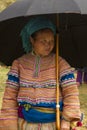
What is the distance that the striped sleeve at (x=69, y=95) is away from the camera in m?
3.72

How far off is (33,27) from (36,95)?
65 centimetres

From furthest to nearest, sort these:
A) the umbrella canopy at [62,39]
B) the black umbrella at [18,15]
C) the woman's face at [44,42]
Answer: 1. the umbrella canopy at [62,39]
2. the woman's face at [44,42]
3. the black umbrella at [18,15]

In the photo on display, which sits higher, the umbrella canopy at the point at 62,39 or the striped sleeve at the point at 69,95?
the umbrella canopy at the point at 62,39

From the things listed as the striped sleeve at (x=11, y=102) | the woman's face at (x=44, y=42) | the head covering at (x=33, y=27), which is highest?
the head covering at (x=33, y=27)

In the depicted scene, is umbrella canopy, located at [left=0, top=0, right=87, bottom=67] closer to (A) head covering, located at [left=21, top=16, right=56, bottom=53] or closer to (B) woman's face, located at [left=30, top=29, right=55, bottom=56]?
(A) head covering, located at [left=21, top=16, right=56, bottom=53]

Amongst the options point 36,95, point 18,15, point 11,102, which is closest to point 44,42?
point 18,15

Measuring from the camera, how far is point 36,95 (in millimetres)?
3764

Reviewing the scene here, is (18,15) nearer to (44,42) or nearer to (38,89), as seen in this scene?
(44,42)

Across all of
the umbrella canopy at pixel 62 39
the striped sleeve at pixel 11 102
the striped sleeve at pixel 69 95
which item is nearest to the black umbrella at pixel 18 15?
the umbrella canopy at pixel 62 39

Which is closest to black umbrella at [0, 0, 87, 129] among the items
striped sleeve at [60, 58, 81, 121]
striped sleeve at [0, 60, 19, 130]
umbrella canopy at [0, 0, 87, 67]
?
umbrella canopy at [0, 0, 87, 67]

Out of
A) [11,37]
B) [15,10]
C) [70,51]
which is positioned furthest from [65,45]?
[15,10]

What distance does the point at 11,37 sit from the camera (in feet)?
14.6

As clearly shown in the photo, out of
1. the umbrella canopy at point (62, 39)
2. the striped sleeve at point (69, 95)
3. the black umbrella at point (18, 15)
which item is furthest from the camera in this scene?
the umbrella canopy at point (62, 39)

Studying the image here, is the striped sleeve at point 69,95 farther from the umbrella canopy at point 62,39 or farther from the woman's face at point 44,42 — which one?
the umbrella canopy at point 62,39
